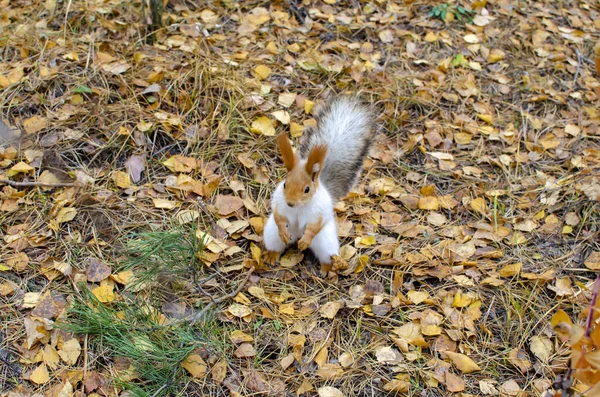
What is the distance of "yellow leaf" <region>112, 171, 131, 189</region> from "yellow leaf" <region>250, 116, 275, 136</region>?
673 mm

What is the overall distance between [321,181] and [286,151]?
18.1 inches

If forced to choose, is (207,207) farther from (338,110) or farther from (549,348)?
(549,348)

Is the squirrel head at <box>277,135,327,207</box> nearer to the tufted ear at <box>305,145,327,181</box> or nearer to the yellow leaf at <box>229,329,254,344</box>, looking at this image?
the tufted ear at <box>305,145,327,181</box>

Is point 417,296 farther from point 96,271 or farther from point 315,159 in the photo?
point 96,271

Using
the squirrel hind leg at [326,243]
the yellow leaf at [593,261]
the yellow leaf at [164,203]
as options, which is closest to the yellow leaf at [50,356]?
the yellow leaf at [164,203]

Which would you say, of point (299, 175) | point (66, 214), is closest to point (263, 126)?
point (299, 175)

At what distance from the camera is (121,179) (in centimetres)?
281

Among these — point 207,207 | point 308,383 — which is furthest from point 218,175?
point 308,383

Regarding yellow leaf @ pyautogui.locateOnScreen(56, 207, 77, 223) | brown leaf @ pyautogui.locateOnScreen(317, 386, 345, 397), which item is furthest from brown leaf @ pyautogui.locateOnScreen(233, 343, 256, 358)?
yellow leaf @ pyautogui.locateOnScreen(56, 207, 77, 223)

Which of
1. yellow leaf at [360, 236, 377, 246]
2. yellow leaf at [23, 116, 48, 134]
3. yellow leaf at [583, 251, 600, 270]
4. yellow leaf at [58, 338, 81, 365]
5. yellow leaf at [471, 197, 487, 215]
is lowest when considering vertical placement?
yellow leaf at [360, 236, 377, 246]

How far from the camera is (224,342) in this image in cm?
225

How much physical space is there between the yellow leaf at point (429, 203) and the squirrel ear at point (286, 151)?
0.87 meters

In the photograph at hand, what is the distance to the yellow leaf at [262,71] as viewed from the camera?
11.2 ft

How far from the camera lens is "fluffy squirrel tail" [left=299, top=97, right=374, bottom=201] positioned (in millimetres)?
2717
